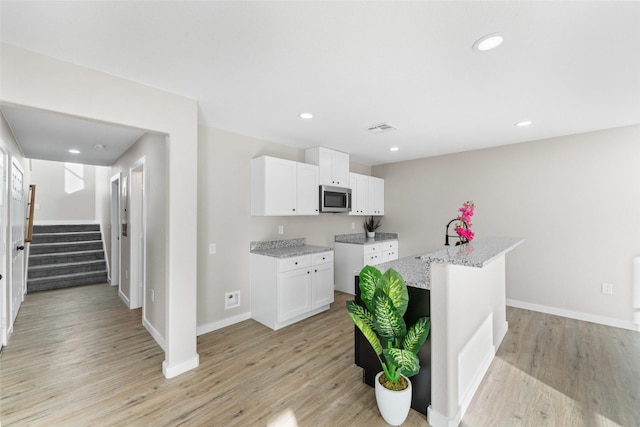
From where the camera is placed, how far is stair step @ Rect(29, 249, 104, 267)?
527cm

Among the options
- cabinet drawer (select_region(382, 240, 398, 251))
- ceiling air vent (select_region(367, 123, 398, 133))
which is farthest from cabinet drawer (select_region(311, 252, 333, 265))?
ceiling air vent (select_region(367, 123, 398, 133))

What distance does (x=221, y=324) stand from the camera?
3.27 meters

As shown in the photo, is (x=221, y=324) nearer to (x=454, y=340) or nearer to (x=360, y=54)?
(x=454, y=340)

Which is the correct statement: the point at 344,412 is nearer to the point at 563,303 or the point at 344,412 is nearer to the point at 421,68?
the point at 421,68

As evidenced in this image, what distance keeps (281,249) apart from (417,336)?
239cm

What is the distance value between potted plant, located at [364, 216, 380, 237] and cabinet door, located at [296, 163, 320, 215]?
1.77 m

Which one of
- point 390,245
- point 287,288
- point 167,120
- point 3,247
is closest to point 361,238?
point 390,245

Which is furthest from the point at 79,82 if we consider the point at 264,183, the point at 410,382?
the point at 410,382

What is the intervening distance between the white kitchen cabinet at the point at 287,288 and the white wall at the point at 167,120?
992 mm

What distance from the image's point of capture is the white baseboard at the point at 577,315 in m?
3.24

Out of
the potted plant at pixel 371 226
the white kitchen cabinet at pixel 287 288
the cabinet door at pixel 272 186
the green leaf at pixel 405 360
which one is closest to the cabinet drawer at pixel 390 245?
the potted plant at pixel 371 226

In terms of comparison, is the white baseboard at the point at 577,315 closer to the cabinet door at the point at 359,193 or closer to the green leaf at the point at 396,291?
the cabinet door at the point at 359,193

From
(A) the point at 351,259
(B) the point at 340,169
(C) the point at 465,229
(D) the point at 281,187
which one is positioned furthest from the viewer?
(A) the point at 351,259

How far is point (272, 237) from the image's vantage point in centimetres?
385
